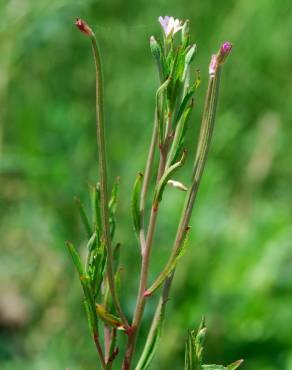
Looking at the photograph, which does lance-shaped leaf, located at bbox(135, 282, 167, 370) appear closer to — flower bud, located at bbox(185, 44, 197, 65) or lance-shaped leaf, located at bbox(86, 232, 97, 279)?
lance-shaped leaf, located at bbox(86, 232, 97, 279)

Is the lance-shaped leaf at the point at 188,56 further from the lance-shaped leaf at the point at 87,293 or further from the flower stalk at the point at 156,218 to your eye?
the lance-shaped leaf at the point at 87,293

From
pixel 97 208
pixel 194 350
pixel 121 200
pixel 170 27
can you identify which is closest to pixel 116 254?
pixel 97 208

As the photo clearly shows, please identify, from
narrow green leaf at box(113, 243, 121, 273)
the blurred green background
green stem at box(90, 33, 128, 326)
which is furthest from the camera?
the blurred green background

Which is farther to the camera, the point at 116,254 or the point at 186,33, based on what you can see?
the point at 116,254

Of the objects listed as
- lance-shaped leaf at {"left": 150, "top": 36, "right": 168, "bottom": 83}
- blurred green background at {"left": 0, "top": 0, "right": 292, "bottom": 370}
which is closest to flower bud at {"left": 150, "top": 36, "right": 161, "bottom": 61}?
lance-shaped leaf at {"left": 150, "top": 36, "right": 168, "bottom": 83}

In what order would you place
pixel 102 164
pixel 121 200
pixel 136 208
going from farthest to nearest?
pixel 121 200
pixel 136 208
pixel 102 164

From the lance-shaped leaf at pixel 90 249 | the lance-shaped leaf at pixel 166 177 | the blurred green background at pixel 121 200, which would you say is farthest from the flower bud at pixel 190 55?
the blurred green background at pixel 121 200

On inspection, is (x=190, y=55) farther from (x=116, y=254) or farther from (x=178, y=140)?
(x=116, y=254)
